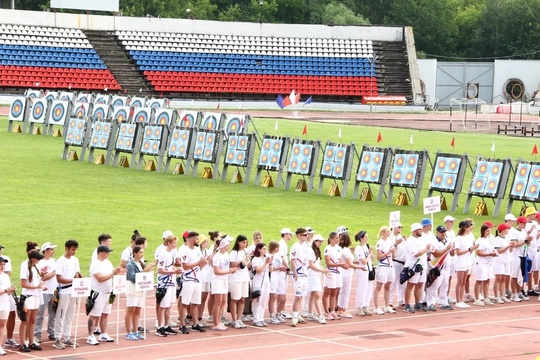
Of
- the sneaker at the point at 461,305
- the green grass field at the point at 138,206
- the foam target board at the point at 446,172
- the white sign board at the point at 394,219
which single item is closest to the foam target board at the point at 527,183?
the green grass field at the point at 138,206

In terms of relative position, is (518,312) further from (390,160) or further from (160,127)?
(160,127)

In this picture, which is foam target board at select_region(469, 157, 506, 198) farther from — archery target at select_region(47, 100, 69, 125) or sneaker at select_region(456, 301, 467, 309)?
archery target at select_region(47, 100, 69, 125)

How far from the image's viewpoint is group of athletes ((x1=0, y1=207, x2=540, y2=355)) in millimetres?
20719

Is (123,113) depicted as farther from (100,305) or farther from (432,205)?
(100,305)

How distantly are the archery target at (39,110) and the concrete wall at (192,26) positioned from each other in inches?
1116

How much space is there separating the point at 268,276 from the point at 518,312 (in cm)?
582

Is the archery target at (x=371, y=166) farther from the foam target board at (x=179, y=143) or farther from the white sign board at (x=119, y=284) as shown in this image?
the white sign board at (x=119, y=284)

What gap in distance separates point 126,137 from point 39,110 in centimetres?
1127

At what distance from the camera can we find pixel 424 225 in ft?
81.7

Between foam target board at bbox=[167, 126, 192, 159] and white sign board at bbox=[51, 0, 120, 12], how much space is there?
140 ft

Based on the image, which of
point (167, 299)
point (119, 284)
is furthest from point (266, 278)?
point (119, 284)

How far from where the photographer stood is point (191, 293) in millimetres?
22219

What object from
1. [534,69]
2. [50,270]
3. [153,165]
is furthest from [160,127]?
[534,69]

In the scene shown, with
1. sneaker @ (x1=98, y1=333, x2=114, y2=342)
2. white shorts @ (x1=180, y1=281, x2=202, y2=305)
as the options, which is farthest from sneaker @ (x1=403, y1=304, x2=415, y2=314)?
sneaker @ (x1=98, y1=333, x2=114, y2=342)
